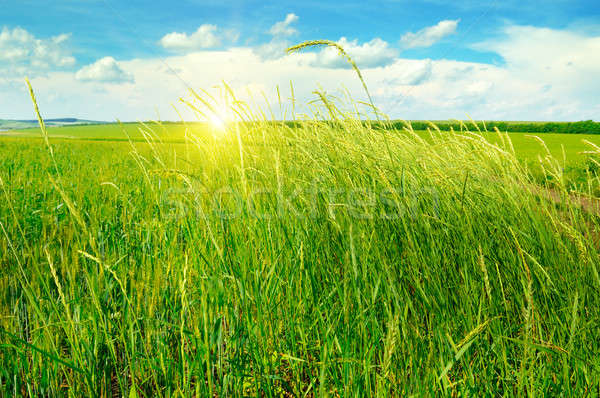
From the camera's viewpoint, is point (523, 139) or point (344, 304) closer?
point (344, 304)

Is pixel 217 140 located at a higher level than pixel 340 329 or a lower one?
higher

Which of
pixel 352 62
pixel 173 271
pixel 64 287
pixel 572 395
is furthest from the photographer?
pixel 64 287

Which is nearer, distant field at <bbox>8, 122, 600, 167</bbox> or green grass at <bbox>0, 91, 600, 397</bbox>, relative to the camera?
green grass at <bbox>0, 91, 600, 397</bbox>

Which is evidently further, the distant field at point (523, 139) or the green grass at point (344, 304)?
the distant field at point (523, 139)

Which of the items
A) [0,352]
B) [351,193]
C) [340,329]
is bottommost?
[0,352]

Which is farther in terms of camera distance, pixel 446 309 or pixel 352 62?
pixel 352 62

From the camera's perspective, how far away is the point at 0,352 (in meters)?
1.40

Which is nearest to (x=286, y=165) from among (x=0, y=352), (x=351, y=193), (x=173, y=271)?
(x=351, y=193)

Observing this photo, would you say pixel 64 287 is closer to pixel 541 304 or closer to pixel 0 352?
pixel 0 352

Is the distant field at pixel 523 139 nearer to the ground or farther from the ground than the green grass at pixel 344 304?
farther from the ground

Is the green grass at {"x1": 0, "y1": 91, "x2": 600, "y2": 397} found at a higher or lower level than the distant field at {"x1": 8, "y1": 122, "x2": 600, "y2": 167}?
lower

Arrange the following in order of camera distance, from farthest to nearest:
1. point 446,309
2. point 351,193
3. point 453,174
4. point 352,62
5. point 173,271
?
point 453,174, point 173,271, point 351,193, point 352,62, point 446,309

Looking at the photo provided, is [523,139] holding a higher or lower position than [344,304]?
higher

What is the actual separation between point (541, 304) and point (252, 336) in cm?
121
